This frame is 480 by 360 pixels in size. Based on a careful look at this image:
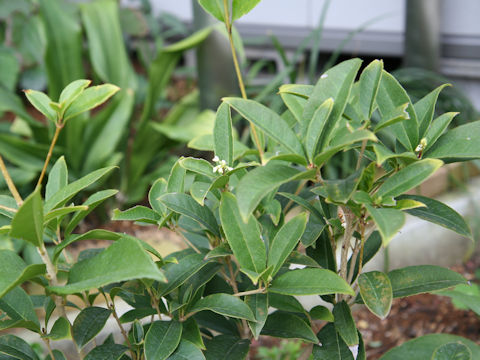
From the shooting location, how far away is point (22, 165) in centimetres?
204

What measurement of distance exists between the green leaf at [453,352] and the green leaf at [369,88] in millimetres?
373

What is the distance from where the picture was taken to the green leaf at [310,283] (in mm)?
734

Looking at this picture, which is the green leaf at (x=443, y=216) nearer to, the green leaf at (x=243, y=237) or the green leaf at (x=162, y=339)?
the green leaf at (x=243, y=237)

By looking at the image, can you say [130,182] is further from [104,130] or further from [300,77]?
[300,77]

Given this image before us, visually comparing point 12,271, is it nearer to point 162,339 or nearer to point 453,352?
point 162,339

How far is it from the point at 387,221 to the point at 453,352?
13.4 inches

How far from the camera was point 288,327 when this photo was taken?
0.87 metres

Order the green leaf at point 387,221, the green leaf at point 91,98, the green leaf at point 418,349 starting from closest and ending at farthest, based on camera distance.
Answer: the green leaf at point 387,221 → the green leaf at point 91,98 → the green leaf at point 418,349

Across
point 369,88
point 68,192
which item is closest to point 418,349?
point 369,88

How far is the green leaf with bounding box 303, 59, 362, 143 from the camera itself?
725 millimetres

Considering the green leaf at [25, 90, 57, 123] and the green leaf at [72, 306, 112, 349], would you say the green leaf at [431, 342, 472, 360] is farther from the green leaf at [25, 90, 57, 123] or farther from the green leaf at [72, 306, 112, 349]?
the green leaf at [25, 90, 57, 123]

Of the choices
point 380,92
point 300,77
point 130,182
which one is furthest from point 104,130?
point 380,92

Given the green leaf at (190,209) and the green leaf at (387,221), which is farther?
the green leaf at (190,209)

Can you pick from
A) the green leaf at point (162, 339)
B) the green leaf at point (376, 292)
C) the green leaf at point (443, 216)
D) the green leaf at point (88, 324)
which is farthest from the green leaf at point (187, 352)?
the green leaf at point (443, 216)
